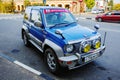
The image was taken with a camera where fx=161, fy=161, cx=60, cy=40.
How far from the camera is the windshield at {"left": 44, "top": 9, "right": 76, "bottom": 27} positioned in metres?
5.22

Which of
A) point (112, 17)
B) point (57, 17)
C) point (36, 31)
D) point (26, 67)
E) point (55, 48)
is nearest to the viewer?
point (55, 48)

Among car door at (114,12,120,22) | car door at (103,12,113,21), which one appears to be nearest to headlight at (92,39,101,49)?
car door at (114,12,120,22)

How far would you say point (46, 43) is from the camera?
15.4 feet

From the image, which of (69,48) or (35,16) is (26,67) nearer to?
(69,48)

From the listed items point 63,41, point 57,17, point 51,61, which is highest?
point 57,17

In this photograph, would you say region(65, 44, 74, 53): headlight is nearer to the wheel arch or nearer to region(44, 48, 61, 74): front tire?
the wheel arch

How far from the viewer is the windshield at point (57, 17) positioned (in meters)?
5.22

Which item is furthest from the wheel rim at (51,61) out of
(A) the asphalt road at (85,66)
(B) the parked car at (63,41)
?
(A) the asphalt road at (85,66)

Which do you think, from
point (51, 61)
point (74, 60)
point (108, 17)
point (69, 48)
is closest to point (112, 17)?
point (108, 17)

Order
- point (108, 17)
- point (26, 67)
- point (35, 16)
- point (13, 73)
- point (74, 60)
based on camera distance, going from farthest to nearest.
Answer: point (108, 17), point (35, 16), point (26, 67), point (13, 73), point (74, 60)

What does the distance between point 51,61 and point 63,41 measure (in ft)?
2.86

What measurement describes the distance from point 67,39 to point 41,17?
1.54m

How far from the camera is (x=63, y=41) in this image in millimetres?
4105

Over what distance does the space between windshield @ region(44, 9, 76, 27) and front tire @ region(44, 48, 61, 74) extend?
36.7 inches
